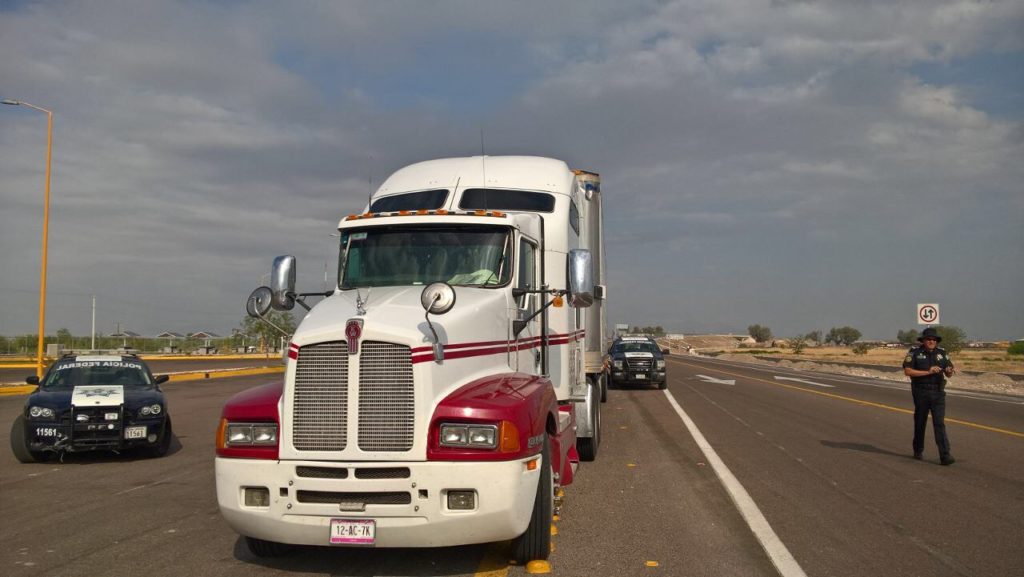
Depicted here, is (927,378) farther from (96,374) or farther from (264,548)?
(96,374)

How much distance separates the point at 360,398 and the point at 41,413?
803cm

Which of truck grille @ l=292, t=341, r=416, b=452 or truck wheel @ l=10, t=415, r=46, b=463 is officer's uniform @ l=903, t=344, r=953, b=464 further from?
truck wheel @ l=10, t=415, r=46, b=463

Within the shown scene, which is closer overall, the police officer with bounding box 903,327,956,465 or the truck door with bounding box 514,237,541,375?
the truck door with bounding box 514,237,541,375

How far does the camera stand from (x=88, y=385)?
509 inches

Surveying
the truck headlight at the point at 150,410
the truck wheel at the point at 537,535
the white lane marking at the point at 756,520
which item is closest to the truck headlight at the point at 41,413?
the truck headlight at the point at 150,410

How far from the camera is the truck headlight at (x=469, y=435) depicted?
232 inches

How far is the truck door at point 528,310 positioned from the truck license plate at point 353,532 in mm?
2327

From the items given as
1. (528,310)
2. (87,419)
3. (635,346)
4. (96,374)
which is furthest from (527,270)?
(635,346)

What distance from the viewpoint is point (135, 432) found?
40.1 feet

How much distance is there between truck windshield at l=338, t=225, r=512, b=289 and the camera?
297 inches

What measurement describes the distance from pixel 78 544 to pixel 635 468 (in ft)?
22.1

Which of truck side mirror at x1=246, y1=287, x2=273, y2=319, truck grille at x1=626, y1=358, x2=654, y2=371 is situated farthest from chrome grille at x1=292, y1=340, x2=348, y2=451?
truck grille at x1=626, y1=358, x2=654, y2=371

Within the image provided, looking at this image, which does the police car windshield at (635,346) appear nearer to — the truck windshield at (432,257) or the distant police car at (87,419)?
the distant police car at (87,419)

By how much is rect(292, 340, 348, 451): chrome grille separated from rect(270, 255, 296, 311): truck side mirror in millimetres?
1766
